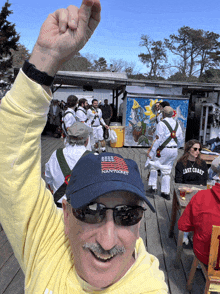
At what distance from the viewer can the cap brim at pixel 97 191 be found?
79 centimetres

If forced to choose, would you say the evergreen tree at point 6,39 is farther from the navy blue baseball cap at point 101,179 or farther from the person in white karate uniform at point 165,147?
the navy blue baseball cap at point 101,179

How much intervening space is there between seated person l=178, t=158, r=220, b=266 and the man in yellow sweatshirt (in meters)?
1.49

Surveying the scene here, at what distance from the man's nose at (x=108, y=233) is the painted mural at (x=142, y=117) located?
9.45 meters

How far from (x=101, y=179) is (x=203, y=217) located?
1838 mm

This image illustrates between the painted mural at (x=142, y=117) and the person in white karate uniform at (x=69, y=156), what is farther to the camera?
the painted mural at (x=142, y=117)

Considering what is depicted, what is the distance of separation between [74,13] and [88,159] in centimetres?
50

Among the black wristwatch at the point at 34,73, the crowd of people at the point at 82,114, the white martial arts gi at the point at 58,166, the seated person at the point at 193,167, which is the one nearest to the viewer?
the black wristwatch at the point at 34,73

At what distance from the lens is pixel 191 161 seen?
3838mm

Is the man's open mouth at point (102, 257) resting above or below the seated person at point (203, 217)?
above

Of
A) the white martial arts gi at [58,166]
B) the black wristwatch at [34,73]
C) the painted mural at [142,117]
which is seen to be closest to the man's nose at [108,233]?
the black wristwatch at [34,73]

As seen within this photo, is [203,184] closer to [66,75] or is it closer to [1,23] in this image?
[66,75]

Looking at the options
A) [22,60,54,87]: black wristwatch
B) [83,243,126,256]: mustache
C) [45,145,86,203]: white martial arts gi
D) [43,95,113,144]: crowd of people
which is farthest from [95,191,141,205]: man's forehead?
[43,95,113,144]: crowd of people

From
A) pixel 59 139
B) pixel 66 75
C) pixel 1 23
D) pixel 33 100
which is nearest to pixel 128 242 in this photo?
pixel 33 100

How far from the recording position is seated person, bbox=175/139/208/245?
3.80m
